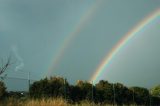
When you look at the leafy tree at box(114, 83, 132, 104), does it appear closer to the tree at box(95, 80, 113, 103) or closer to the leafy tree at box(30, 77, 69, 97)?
the tree at box(95, 80, 113, 103)

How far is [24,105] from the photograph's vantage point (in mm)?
16094

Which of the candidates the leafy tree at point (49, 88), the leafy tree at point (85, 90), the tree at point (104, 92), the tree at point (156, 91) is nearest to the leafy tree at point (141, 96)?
the tree at point (104, 92)

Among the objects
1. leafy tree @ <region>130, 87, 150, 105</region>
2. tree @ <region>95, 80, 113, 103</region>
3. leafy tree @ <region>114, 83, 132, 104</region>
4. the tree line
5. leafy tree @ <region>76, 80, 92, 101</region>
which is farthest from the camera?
leafy tree @ <region>130, 87, 150, 105</region>

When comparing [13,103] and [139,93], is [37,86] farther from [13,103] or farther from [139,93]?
[139,93]

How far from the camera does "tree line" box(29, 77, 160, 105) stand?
25.1 meters

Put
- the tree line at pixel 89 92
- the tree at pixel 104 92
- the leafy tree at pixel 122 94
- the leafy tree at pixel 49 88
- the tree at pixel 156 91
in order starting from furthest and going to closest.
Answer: the tree at pixel 156 91, the leafy tree at pixel 122 94, the tree at pixel 104 92, the tree line at pixel 89 92, the leafy tree at pixel 49 88

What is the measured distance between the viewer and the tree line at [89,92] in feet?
82.4

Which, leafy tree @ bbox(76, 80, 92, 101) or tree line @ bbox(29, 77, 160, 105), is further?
leafy tree @ bbox(76, 80, 92, 101)

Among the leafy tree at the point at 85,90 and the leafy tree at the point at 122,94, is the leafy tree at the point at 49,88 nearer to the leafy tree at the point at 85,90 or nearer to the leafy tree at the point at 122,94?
the leafy tree at the point at 85,90

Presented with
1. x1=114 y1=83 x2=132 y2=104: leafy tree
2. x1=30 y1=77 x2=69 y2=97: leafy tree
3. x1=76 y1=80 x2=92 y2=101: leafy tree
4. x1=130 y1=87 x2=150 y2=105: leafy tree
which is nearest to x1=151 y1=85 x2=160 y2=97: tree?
x1=130 y1=87 x2=150 y2=105: leafy tree

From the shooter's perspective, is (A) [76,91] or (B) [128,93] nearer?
(A) [76,91]

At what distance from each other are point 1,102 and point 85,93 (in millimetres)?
16479

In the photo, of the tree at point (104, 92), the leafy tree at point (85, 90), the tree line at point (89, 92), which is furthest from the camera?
the tree at point (104, 92)

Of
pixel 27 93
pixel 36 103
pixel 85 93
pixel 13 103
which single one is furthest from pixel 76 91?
pixel 13 103
